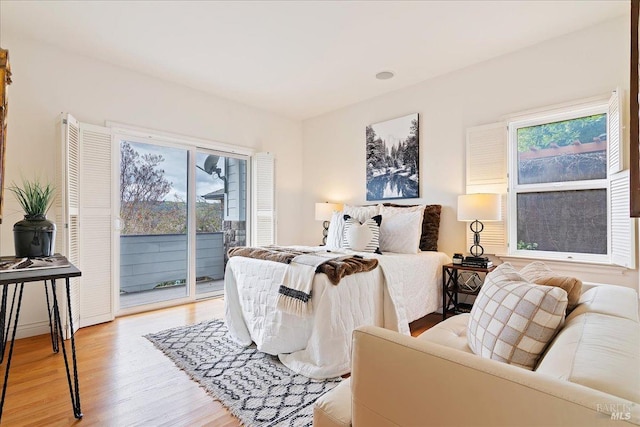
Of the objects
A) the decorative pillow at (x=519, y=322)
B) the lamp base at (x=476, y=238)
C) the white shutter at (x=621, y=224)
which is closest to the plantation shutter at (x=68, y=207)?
the decorative pillow at (x=519, y=322)

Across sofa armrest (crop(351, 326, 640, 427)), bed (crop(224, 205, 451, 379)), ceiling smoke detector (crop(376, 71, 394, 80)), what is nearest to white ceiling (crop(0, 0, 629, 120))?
ceiling smoke detector (crop(376, 71, 394, 80))

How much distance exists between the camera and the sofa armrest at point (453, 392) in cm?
57

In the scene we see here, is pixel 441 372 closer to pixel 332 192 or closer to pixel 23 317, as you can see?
pixel 23 317

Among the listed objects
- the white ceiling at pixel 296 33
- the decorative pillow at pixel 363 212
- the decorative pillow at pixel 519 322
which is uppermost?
the white ceiling at pixel 296 33

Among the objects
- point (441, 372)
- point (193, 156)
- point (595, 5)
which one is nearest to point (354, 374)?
point (441, 372)

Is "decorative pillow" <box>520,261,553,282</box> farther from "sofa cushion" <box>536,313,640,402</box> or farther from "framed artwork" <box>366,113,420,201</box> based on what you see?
"framed artwork" <box>366,113,420,201</box>

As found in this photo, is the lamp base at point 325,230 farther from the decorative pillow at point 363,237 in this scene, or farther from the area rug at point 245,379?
the area rug at point 245,379

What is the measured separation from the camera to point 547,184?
2.93 metres

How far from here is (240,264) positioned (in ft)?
8.98

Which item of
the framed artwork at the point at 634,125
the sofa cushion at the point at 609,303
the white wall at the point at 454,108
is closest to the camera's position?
the framed artwork at the point at 634,125

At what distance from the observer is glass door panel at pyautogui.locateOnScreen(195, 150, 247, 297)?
414 cm

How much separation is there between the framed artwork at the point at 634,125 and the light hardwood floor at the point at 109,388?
191 centimetres

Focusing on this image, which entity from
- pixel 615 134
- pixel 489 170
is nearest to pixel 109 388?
pixel 489 170

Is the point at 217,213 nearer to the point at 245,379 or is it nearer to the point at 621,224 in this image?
the point at 245,379
